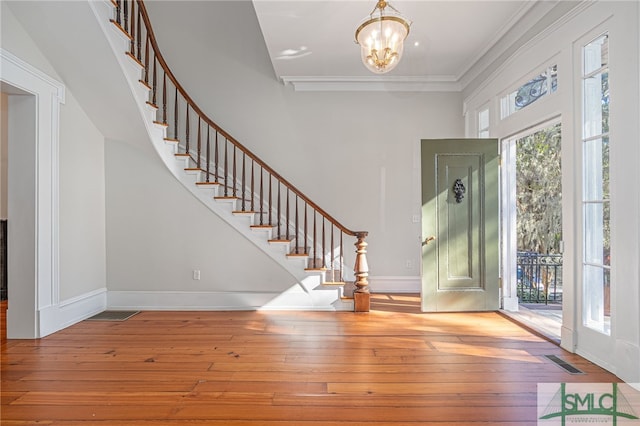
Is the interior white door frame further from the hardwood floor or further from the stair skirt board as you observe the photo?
the stair skirt board

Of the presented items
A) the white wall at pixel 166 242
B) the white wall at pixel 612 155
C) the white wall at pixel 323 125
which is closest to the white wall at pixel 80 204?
the white wall at pixel 166 242

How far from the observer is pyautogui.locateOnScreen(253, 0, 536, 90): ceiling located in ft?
11.5

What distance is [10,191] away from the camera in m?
3.51

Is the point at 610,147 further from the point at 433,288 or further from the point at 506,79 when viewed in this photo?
the point at 433,288

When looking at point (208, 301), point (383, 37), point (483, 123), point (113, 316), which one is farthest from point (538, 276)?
point (113, 316)

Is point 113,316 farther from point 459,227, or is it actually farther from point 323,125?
point 459,227

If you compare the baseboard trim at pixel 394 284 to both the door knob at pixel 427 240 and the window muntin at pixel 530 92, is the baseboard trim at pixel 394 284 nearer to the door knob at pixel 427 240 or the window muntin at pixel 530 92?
the door knob at pixel 427 240

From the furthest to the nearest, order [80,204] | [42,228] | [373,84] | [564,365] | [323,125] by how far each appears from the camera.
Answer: [323,125] → [373,84] → [80,204] → [42,228] → [564,365]

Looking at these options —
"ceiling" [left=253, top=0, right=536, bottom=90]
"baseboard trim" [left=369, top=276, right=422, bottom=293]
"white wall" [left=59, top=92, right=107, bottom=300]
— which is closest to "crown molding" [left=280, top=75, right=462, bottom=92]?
"ceiling" [left=253, top=0, right=536, bottom=90]

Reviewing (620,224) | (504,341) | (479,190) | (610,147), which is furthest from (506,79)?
(504,341)

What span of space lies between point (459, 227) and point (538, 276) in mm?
2101

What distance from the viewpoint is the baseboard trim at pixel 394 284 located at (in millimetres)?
5594

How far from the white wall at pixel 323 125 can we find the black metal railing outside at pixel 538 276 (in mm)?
1756

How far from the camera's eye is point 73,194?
4.05 metres
